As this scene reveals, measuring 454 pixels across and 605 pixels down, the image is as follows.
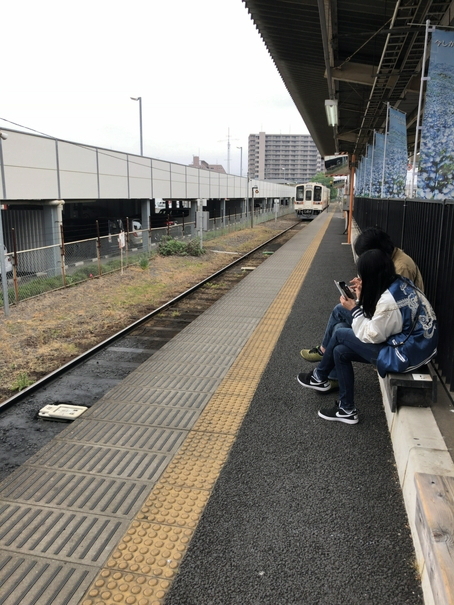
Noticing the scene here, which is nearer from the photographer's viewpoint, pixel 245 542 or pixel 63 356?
pixel 245 542

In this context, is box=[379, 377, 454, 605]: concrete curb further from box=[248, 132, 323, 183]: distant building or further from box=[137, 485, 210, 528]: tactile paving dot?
box=[248, 132, 323, 183]: distant building

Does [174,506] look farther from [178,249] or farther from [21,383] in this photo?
[178,249]

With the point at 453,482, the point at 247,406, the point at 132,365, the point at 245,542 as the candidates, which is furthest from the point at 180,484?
the point at 132,365

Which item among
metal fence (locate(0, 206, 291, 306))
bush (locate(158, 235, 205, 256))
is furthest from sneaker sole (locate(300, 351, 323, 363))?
bush (locate(158, 235, 205, 256))

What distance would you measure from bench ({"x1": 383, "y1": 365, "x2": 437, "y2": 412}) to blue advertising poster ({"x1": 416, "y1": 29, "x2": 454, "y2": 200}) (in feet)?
12.6

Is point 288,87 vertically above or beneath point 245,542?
above

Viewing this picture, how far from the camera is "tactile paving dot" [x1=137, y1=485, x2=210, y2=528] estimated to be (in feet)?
9.05

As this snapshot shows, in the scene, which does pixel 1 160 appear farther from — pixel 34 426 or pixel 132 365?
pixel 34 426

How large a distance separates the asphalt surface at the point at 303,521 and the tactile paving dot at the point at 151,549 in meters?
0.07

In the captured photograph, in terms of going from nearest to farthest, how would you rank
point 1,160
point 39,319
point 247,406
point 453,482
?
point 453,482
point 247,406
point 39,319
point 1,160

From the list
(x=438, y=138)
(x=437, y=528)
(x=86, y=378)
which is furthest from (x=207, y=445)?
(x=438, y=138)

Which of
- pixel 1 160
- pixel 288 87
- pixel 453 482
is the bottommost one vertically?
pixel 453 482

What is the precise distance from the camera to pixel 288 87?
1311 centimetres

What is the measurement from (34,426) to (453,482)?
329 cm
